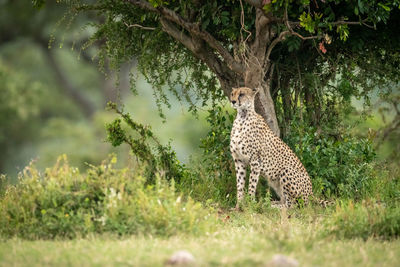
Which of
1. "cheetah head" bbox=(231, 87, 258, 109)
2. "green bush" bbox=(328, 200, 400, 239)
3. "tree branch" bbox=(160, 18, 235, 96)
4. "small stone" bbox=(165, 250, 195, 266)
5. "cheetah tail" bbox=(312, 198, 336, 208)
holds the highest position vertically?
"tree branch" bbox=(160, 18, 235, 96)

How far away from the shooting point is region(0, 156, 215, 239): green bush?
5457mm

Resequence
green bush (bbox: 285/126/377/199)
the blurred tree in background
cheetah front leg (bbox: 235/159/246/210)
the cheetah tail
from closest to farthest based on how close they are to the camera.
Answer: the cheetah tail, cheetah front leg (bbox: 235/159/246/210), green bush (bbox: 285/126/377/199), the blurred tree in background

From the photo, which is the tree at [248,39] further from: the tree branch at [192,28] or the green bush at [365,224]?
the green bush at [365,224]

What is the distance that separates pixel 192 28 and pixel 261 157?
1970mm

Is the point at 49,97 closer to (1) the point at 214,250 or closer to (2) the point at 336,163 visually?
(2) the point at 336,163

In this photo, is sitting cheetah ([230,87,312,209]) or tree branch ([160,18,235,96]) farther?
tree branch ([160,18,235,96])

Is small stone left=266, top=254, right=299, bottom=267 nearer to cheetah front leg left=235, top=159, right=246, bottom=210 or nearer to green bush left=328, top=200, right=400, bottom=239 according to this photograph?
green bush left=328, top=200, right=400, bottom=239

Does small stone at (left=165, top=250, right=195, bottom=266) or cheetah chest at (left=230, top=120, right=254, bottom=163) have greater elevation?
cheetah chest at (left=230, top=120, right=254, bottom=163)

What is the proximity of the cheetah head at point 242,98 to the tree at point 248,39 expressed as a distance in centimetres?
30

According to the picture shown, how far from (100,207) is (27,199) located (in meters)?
0.73

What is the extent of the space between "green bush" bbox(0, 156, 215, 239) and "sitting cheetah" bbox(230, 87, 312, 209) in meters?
2.21

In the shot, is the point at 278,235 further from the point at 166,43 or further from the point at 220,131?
the point at 166,43

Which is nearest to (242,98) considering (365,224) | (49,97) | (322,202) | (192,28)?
(192,28)

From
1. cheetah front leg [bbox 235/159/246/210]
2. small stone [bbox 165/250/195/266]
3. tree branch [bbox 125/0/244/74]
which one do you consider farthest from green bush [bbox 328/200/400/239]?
tree branch [bbox 125/0/244/74]
